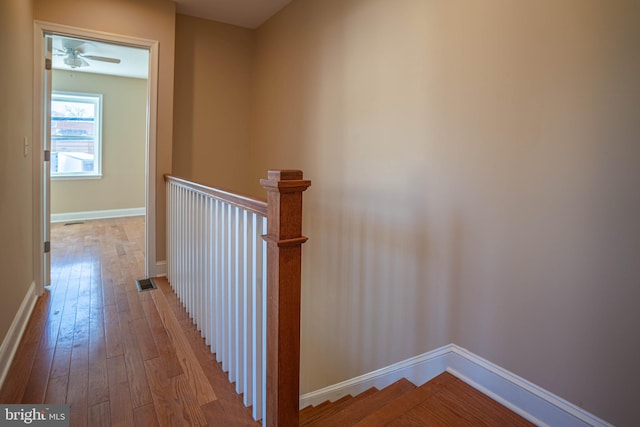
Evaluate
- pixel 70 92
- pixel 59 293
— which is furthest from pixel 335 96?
pixel 70 92

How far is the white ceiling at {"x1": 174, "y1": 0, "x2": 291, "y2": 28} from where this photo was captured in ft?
11.0

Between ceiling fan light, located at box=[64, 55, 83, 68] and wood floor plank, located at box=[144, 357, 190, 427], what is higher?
ceiling fan light, located at box=[64, 55, 83, 68]

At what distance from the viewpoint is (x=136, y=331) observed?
2318 mm

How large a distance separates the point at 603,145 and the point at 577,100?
0.20 m

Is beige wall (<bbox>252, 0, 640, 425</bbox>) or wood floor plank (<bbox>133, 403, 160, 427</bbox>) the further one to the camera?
wood floor plank (<bbox>133, 403, 160, 427</bbox>)

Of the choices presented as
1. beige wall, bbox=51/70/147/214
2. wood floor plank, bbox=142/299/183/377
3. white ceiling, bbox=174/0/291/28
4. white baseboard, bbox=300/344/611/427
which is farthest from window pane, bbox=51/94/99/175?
white baseboard, bbox=300/344/611/427

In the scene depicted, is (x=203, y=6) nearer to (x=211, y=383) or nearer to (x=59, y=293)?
(x=59, y=293)

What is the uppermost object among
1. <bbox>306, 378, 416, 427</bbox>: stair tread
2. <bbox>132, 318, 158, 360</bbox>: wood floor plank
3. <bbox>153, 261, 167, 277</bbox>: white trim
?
<bbox>153, 261, 167, 277</bbox>: white trim

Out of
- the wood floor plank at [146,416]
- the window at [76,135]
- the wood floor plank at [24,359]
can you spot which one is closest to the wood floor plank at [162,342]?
the wood floor plank at [146,416]

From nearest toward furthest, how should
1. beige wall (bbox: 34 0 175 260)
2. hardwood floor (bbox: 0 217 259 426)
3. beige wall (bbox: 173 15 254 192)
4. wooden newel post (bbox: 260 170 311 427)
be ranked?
wooden newel post (bbox: 260 170 311 427) < hardwood floor (bbox: 0 217 259 426) < beige wall (bbox: 34 0 175 260) < beige wall (bbox: 173 15 254 192)

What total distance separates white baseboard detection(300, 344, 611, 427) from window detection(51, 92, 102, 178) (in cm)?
580

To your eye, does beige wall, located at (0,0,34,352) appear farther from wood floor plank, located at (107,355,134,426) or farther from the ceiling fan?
the ceiling fan

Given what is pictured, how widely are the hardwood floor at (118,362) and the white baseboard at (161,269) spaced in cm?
20

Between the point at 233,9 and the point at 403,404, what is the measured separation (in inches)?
141
